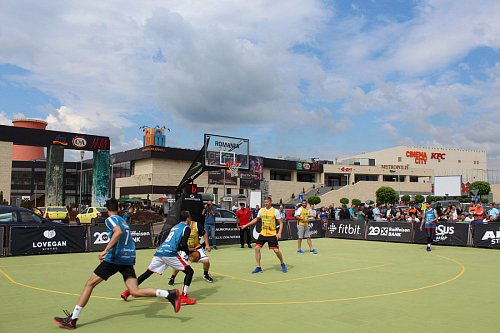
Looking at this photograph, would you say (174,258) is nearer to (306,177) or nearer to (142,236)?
(142,236)

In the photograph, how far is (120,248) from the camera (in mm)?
6969

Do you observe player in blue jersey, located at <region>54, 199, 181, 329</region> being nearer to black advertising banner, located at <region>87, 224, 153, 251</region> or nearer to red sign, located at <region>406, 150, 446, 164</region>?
black advertising banner, located at <region>87, 224, 153, 251</region>

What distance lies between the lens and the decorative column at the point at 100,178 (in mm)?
44344

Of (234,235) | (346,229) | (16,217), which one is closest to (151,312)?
(16,217)

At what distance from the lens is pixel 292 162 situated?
3076 inches

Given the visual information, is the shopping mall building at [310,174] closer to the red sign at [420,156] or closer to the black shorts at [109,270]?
the red sign at [420,156]

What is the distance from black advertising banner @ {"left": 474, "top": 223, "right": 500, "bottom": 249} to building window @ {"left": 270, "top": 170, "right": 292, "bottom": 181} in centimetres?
5816

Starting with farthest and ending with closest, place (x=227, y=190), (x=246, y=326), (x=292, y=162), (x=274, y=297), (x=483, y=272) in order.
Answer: (x=292, y=162)
(x=227, y=190)
(x=483, y=272)
(x=274, y=297)
(x=246, y=326)

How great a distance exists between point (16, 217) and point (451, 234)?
18364 millimetres

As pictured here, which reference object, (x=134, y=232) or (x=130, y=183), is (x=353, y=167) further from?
(x=134, y=232)

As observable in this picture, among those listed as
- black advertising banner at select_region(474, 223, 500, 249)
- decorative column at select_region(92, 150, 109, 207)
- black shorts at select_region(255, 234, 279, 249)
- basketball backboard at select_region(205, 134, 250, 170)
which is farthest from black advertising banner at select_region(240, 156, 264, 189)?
black shorts at select_region(255, 234, 279, 249)

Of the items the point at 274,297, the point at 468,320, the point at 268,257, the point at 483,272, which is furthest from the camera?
the point at 268,257

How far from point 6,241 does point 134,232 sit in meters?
4.81

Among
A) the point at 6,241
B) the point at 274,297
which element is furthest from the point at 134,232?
the point at 274,297
